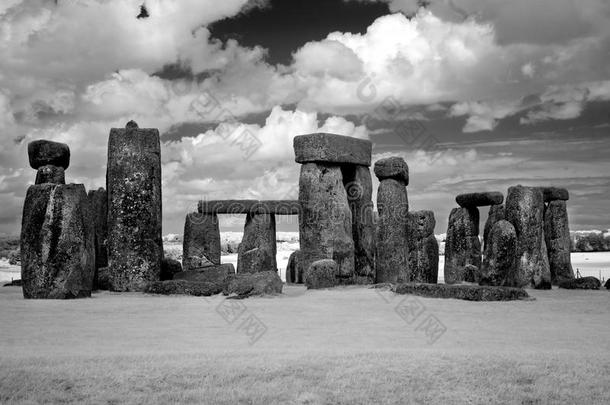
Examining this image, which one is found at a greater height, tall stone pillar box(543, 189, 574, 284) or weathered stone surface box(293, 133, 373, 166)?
weathered stone surface box(293, 133, 373, 166)

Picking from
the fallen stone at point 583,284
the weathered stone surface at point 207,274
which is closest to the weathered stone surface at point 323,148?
the weathered stone surface at point 207,274

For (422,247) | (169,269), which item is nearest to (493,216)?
(422,247)

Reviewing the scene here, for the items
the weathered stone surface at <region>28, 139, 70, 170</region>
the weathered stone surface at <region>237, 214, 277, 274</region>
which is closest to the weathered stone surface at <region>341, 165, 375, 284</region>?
the weathered stone surface at <region>237, 214, 277, 274</region>

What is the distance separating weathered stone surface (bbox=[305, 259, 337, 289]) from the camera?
1647 cm

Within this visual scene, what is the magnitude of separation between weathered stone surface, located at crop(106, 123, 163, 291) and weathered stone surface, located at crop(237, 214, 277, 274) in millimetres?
5989

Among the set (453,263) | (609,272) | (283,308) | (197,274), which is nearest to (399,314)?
(283,308)

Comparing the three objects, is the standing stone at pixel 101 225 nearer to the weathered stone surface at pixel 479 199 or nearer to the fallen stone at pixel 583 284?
the weathered stone surface at pixel 479 199

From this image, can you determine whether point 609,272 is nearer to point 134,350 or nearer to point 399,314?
point 399,314

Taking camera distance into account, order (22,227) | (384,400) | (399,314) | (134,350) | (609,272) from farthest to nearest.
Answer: (609,272), (22,227), (399,314), (134,350), (384,400)

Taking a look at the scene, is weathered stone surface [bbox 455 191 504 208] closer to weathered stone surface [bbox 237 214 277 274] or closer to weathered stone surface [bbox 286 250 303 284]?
weathered stone surface [bbox 286 250 303 284]

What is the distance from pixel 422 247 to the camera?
20.2 metres

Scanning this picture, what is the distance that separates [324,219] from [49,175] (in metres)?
6.41

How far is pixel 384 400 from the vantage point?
7.07 m

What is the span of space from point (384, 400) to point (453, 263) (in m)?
15.2
